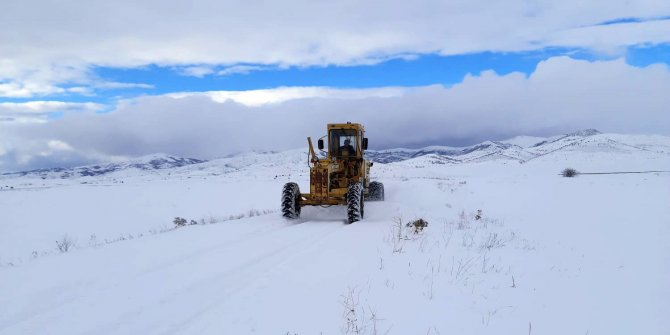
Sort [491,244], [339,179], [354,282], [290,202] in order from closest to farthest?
[354,282], [491,244], [290,202], [339,179]

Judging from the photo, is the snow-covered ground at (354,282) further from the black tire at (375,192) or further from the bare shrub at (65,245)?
the black tire at (375,192)

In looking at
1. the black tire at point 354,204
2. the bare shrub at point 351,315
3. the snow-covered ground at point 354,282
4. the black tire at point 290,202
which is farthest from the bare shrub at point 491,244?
the black tire at point 290,202

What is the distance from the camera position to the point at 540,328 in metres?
4.66

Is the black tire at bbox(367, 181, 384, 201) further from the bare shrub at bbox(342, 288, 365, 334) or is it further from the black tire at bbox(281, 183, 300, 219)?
the bare shrub at bbox(342, 288, 365, 334)

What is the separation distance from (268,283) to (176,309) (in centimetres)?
130

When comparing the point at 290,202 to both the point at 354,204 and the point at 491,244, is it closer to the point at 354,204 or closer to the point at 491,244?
the point at 354,204

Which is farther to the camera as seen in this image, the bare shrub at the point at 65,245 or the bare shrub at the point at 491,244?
the bare shrub at the point at 65,245

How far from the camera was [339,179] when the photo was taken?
17.5m

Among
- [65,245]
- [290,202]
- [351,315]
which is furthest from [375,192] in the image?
[351,315]

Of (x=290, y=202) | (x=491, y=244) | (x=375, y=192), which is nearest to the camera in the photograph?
(x=491, y=244)

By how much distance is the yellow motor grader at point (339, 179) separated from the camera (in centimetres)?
1487

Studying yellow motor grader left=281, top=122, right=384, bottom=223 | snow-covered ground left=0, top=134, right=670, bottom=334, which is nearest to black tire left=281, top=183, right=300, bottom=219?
yellow motor grader left=281, top=122, right=384, bottom=223

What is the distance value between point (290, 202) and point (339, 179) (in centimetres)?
316

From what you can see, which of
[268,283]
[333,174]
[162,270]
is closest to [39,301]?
[162,270]
